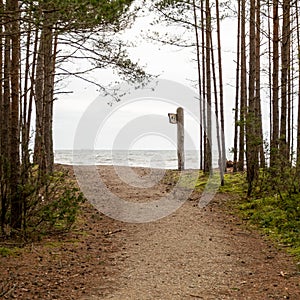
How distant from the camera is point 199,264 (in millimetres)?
6117

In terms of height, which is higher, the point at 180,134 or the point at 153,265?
the point at 180,134

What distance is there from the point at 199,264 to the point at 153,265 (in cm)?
60

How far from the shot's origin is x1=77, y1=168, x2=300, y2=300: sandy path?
16.4ft

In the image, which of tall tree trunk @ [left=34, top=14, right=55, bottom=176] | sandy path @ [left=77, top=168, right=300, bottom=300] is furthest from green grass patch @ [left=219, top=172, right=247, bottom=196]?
tall tree trunk @ [left=34, top=14, right=55, bottom=176]

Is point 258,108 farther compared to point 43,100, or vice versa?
point 258,108

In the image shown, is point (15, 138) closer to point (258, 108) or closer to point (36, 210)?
point (36, 210)

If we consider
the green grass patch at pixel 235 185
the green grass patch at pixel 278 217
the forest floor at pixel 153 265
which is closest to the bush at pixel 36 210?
the forest floor at pixel 153 265

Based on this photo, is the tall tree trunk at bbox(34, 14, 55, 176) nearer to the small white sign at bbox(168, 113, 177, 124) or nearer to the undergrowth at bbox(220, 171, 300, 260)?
the undergrowth at bbox(220, 171, 300, 260)

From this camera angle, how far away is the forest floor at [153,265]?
Result: 16.5 feet

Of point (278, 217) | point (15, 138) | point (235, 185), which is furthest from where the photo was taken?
point (235, 185)

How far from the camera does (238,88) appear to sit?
16.3m

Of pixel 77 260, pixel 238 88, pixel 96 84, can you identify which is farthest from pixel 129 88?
pixel 238 88

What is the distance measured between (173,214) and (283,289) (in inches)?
202

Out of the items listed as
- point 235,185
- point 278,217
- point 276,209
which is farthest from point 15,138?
point 235,185
